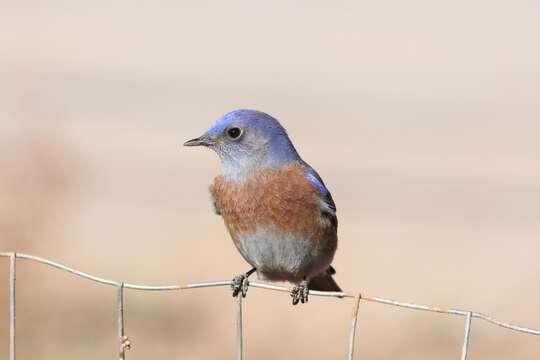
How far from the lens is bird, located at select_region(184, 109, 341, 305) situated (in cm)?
555

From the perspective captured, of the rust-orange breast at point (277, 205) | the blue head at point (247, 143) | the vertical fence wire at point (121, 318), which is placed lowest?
the vertical fence wire at point (121, 318)

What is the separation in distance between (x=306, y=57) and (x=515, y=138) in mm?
4060

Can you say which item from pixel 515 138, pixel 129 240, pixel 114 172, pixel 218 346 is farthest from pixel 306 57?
pixel 218 346

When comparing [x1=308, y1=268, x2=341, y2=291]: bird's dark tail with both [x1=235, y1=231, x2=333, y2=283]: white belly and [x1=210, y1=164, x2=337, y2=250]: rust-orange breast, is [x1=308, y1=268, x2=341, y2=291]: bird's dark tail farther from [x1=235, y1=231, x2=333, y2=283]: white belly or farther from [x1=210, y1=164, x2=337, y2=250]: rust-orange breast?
[x1=210, y1=164, x2=337, y2=250]: rust-orange breast

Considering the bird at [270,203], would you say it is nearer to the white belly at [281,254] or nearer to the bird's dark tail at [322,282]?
the white belly at [281,254]

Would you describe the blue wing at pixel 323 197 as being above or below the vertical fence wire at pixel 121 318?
above

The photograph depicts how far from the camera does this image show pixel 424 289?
8.88 meters

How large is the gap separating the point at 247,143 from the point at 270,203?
1.38 feet

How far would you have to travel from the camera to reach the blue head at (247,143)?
5.75 meters

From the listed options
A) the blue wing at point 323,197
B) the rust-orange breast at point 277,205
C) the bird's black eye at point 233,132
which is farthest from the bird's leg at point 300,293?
the bird's black eye at point 233,132

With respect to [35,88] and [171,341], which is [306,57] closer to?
[35,88]

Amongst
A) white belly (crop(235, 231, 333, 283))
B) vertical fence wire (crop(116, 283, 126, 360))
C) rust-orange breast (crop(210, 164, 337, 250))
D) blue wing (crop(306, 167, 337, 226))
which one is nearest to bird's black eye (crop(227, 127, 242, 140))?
rust-orange breast (crop(210, 164, 337, 250))

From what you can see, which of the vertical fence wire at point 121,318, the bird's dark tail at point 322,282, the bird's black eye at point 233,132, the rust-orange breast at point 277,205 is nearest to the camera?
the vertical fence wire at point 121,318

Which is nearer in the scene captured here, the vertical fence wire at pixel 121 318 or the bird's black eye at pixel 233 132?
the vertical fence wire at pixel 121 318
